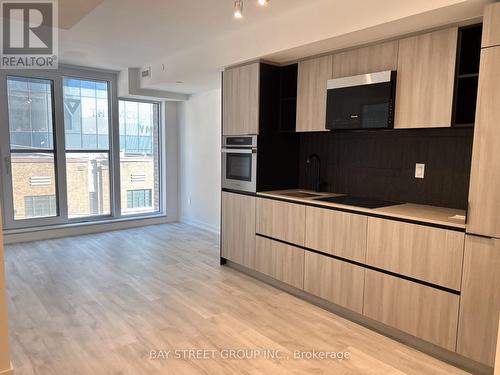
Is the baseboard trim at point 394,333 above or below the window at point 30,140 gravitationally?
below

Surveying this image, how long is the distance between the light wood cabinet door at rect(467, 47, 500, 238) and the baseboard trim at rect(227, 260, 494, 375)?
902mm

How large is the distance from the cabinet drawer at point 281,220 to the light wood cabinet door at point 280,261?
0.30 feet

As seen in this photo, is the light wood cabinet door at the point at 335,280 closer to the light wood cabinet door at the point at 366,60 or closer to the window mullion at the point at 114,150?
the light wood cabinet door at the point at 366,60

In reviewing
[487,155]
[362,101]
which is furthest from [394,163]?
[487,155]

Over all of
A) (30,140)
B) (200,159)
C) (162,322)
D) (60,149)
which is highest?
(30,140)

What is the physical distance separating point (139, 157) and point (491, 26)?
5668 millimetres

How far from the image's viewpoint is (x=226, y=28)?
12.2 ft

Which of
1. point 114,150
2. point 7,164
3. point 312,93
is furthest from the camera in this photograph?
point 114,150

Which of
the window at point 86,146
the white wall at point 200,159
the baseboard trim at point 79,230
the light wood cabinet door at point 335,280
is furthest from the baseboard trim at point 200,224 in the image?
the light wood cabinet door at point 335,280

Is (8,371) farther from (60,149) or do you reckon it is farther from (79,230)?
(60,149)

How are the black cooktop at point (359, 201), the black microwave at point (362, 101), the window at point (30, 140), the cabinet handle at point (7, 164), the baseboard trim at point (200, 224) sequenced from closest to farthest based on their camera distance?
the black microwave at point (362, 101) → the black cooktop at point (359, 201) → the cabinet handle at point (7, 164) → the window at point (30, 140) → the baseboard trim at point (200, 224)

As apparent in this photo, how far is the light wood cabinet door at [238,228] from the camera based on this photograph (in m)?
3.97

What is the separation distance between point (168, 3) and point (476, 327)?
3.38m

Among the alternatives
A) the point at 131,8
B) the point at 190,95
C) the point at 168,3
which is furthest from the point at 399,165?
the point at 190,95
